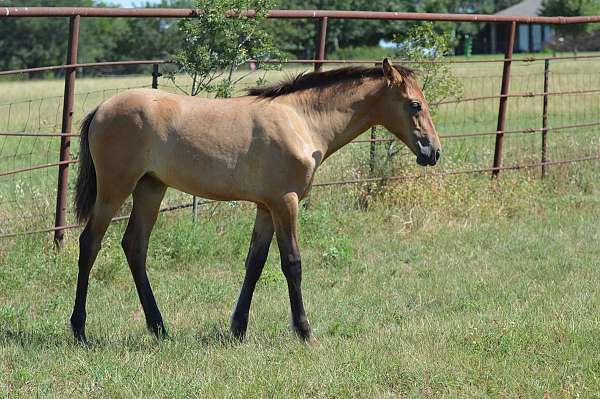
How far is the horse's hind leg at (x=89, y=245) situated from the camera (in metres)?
6.12

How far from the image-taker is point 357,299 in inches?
284

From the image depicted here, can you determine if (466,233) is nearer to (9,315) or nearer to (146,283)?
(146,283)

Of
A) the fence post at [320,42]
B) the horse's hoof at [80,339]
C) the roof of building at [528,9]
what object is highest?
the roof of building at [528,9]

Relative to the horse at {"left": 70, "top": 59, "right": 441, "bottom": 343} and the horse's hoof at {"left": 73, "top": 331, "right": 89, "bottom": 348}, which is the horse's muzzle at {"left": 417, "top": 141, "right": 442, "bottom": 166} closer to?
the horse at {"left": 70, "top": 59, "right": 441, "bottom": 343}

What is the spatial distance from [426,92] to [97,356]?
596cm

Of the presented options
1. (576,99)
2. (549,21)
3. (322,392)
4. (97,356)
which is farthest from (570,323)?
(576,99)

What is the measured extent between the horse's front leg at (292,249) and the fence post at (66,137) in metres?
2.74

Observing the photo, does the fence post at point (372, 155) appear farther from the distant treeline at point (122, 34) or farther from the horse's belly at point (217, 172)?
the distant treeline at point (122, 34)

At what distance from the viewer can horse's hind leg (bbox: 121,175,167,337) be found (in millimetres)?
6344

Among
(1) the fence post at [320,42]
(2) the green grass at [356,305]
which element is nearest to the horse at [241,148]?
(2) the green grass at [356,305]

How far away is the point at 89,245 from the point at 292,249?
1.41 metres

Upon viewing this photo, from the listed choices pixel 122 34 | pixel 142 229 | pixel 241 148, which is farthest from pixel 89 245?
pixel 122 34

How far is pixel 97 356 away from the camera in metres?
5.57

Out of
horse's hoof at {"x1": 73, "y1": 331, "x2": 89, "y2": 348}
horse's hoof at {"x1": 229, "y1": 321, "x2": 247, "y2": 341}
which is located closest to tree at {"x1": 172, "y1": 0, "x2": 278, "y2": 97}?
horse's hoof at {"x1": 229, "y1": 321, "x2": 247, "y2": 341}
